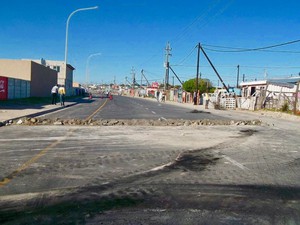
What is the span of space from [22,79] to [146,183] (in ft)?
127

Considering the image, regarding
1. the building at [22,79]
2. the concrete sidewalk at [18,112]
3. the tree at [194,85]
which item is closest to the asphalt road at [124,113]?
the concrete sidewalk at [18,112]

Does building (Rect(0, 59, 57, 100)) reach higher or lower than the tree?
lower

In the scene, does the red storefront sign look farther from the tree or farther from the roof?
the tree

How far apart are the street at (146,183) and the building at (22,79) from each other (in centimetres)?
2677

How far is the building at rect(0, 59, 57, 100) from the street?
2677 centimetres

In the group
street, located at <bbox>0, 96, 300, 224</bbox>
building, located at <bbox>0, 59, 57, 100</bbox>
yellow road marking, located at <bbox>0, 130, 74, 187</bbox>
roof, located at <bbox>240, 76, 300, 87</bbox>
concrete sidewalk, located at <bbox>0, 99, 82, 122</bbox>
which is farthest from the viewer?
roof, located at <bbox>240, 76, 300, 87</bbox>

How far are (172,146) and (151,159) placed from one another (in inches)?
89.3

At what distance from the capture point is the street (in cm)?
473

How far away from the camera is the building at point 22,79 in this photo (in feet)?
117

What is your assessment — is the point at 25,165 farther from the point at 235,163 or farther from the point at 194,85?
the point at 194,85

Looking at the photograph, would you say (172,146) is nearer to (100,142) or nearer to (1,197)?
(100,142)

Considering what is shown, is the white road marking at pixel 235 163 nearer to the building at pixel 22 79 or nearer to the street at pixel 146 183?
the street at pixel 146 183

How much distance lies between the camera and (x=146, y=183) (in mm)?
6293

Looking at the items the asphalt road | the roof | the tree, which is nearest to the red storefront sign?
the asphalt road
